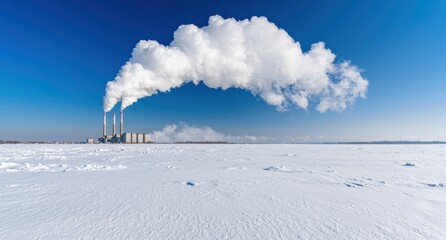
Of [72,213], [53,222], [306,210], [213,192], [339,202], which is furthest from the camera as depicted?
[213,192]

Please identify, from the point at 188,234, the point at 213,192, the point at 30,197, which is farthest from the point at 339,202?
the point at 30,197

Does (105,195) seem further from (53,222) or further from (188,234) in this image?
(188,234)

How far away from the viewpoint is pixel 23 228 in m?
2.90

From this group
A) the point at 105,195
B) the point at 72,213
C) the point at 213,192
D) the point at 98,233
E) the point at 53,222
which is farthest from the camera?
the point at 213,192

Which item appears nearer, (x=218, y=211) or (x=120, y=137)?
(x=218, y=211)

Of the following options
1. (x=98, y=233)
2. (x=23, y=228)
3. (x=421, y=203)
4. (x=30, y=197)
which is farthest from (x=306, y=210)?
(x=30, y=197)

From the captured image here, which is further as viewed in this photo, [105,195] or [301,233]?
[105,195]

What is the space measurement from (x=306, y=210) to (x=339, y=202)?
2.78 ft

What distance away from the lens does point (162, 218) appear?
330cm

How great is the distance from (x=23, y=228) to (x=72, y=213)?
0.61 m

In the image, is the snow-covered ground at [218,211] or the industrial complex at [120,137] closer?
the snow-covered ground at [218,211]

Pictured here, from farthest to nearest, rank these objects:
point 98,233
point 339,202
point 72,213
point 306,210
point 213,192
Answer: point 213,192
point 339,202
point 306,210
point 72,213
point 98,233

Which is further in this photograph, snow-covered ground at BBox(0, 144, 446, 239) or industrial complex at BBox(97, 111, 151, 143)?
industrial complex at BBox(97, 111, 151, 143)

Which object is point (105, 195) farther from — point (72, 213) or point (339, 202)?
point (339, 202)
